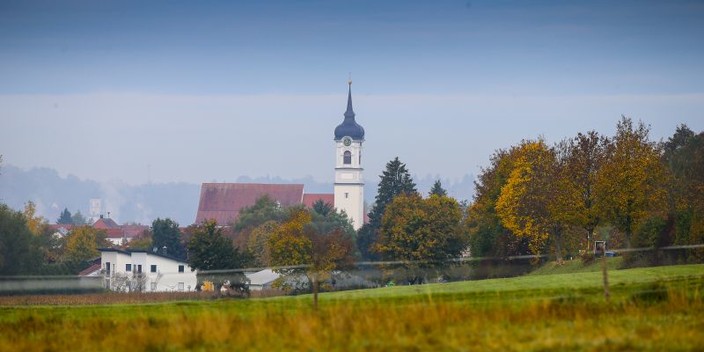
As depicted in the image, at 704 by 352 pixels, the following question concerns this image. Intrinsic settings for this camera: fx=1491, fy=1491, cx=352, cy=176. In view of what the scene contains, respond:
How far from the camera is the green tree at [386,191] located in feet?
633

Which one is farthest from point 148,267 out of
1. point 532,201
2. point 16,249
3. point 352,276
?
point 532,201

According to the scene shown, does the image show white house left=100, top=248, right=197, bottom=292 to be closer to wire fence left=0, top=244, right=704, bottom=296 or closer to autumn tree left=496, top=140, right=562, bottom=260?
wire fence left=0, top=244, right=704, bottom=296

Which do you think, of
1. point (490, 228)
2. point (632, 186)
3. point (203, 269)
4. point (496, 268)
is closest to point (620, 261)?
point (632, 186)

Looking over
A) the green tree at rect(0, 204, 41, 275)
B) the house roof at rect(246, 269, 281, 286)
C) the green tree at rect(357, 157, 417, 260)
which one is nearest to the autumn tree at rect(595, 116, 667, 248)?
the house roof at rect(246, 269, 281, 286)

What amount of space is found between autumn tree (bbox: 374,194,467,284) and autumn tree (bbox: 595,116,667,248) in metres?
32.9

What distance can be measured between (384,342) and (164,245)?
568ft

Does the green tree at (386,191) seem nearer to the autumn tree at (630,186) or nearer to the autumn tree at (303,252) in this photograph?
the autumn tree at (303,252)

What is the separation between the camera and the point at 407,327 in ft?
97.3

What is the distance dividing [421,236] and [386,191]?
77.3 m

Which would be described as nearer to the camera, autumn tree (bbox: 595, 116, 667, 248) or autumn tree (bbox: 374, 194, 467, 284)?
autumn tree (bbox: 595, 116, 667, 248)

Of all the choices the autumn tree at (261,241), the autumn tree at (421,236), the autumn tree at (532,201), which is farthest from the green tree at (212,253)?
the autumn tree at (261,241)

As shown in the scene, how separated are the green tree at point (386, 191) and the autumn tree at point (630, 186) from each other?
356 ft

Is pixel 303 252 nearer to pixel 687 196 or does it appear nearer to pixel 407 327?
pixel 687 196

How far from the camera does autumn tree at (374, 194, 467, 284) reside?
117850 millimetres
